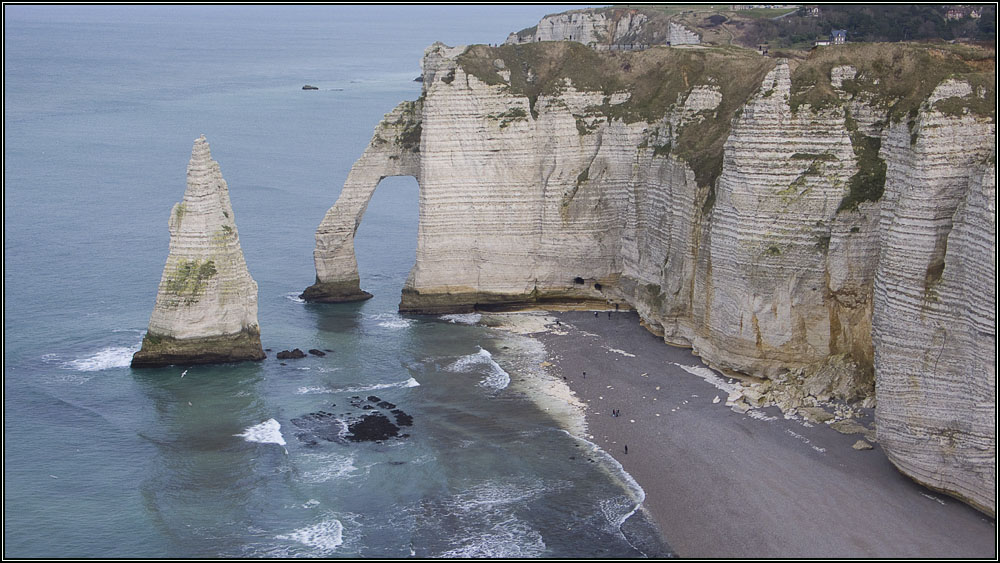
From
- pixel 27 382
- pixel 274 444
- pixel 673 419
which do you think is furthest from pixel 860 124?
pixel 27 382

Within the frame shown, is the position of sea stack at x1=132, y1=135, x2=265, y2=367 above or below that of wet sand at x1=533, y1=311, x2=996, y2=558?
above

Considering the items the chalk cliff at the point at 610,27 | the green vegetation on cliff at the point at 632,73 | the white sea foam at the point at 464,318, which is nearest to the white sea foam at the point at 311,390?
the white sea foam at the point at 464,318

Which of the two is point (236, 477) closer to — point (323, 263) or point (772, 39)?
point (323, 263)

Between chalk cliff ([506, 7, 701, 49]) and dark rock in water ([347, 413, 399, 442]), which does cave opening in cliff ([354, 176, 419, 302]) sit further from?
dark rock in water ([347, 413, 399, 442])

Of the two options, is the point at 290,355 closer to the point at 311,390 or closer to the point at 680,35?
the point at 311,390

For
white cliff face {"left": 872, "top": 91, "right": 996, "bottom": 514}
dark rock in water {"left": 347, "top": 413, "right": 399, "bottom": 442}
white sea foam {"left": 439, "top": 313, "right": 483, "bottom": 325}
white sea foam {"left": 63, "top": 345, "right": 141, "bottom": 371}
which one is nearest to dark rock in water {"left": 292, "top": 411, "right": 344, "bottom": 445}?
dark rock in water {"left": 347, "top": 413, "right": 399, "bottom": 442}
